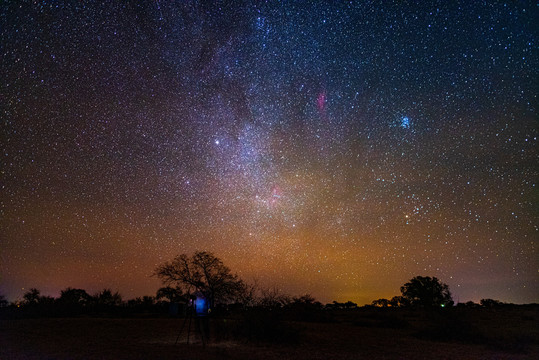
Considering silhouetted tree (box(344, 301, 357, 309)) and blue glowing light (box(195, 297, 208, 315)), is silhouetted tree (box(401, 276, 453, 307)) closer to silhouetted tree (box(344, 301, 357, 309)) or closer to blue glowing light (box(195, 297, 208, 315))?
silhouetted tree (box(344, 301, 357, 309))

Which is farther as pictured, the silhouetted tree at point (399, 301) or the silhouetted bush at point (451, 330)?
the silhouetted tree at point (399, 301)

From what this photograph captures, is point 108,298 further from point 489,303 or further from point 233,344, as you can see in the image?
point 489,303

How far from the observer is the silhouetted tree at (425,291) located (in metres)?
57.2

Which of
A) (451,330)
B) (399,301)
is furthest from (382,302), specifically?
(451,330)

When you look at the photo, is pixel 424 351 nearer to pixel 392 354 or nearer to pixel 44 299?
pixel 392 354

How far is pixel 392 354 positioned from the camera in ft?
51.8

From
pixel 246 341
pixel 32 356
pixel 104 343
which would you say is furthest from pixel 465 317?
pixel 32 356

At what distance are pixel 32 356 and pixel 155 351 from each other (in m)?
4.15

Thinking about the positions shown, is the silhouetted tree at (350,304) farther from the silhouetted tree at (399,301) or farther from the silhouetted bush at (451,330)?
the silhouetted bush at (451,330)

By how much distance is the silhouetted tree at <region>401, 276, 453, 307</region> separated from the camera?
5725 cm

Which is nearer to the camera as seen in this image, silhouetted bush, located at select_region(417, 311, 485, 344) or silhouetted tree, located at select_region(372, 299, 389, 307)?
silhouetted bush, located at select_region(417, 311, 485, 344)

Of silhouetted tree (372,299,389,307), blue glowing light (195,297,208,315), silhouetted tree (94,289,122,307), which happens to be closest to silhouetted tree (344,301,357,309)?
silhouetted tree (372,299,389,307)

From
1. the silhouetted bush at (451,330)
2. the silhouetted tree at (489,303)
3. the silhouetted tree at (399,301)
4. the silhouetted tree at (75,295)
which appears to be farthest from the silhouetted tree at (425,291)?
the silhouetted tree at (75,295)

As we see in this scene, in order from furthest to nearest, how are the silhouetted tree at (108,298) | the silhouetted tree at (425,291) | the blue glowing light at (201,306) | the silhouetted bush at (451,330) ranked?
the silhouetted tree at (425,291), the silhouetted tree at (108,298), the silhouetted bush at (451,330), the blue glowing light at (201,306)
